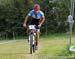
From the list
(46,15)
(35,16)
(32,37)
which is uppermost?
(35,16)

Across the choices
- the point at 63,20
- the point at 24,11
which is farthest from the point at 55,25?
the point at 24,11

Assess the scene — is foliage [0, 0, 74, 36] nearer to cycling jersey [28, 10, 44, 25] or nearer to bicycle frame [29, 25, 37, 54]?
cycling jersey [28, 10, 44, 25]

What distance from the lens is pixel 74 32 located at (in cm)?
3100

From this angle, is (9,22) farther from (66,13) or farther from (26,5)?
(66,13)

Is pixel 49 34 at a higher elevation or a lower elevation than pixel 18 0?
lower

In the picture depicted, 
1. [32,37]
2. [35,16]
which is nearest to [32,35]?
[32,37]

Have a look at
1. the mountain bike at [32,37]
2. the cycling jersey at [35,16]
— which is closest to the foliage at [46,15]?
the cycling jersey at [35,16]

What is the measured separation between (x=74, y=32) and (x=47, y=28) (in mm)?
2247

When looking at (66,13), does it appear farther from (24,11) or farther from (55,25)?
(24,11)

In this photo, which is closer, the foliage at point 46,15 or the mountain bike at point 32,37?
the mountain bike at point 32,37

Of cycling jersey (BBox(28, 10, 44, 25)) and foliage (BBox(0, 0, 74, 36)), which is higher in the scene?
cycling jersey (BBox(28, 10, 44, 25))

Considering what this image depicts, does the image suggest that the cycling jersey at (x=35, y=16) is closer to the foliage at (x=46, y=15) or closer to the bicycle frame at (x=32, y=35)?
the bicycle frame at (x=32, y=35)

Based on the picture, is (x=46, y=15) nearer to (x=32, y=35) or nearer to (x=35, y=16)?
(x=35, y=16)

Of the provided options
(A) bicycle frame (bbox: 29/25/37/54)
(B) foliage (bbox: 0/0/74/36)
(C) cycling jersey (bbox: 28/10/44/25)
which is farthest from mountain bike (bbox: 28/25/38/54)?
(B) foliage (bbox: 0/0/74/36)
